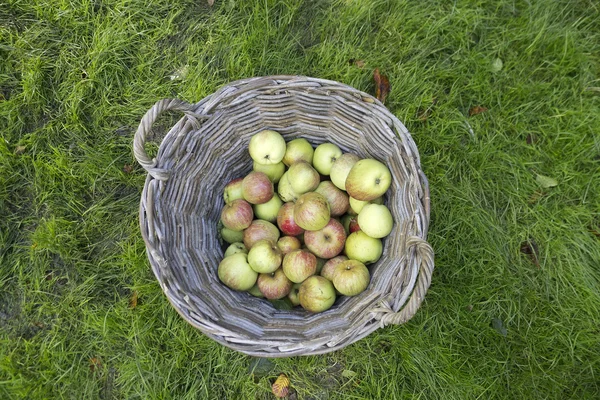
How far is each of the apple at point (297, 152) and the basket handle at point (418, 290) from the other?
93cm

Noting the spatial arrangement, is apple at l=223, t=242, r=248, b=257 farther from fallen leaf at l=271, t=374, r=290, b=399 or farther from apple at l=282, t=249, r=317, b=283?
fallen leaf at l=271, t=374, r=290, b=399

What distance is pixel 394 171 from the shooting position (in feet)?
8.34

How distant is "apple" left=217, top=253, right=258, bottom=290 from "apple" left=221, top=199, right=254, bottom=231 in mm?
179

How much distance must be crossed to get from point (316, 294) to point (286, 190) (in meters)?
0.68

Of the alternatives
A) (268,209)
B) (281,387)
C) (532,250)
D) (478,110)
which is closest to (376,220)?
(268,209)

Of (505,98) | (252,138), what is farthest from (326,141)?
(505,98)

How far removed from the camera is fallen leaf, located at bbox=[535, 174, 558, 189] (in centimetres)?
327

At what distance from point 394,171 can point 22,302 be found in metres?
2.58

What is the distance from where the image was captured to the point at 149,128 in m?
2.09

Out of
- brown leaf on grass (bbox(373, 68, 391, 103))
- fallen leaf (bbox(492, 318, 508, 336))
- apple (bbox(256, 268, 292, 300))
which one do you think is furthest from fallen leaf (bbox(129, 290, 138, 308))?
fallen leaf (bbox(492, 318, 508, 336))

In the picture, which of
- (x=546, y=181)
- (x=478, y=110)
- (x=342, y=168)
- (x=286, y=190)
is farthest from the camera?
(x=478, y=110)

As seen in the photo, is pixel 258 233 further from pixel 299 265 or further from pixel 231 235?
pixel 299 265

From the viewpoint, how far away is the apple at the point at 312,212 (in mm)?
2459

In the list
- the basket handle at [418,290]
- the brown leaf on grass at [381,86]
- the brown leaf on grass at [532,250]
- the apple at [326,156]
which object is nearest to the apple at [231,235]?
the apple at [326,156]
